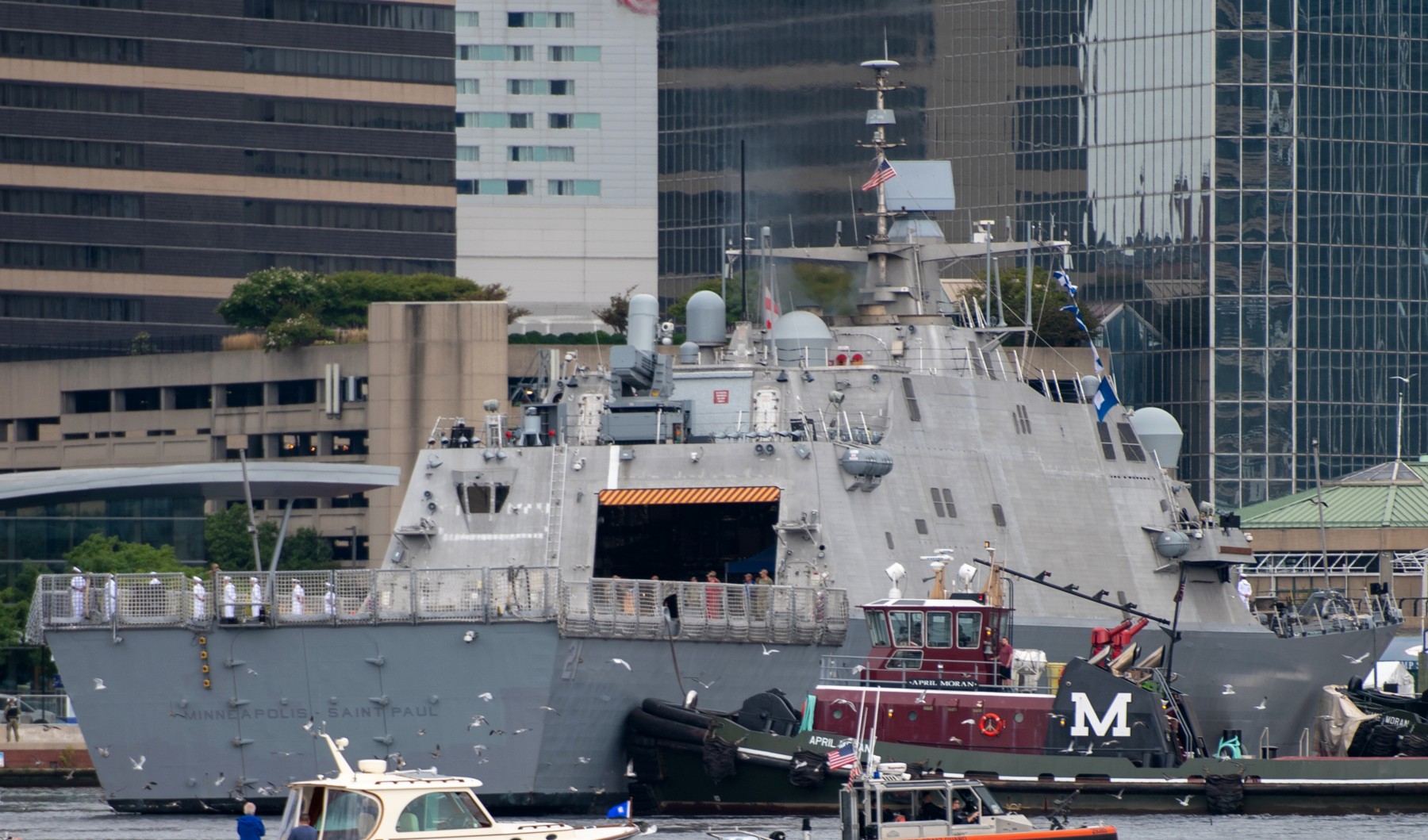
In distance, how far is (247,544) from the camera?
78250mm

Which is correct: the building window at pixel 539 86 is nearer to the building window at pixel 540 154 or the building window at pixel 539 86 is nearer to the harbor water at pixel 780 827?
the building window at pixel 540 154

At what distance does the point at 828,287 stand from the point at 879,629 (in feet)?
41.6

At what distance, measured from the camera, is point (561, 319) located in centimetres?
11256

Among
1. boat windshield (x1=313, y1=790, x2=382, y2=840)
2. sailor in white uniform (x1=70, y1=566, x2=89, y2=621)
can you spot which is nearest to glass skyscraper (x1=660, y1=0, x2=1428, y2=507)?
sailor in white uniform (x1=70, y1=566, x2=89, y2=621)

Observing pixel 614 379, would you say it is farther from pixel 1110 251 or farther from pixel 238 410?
pixel 1110 251

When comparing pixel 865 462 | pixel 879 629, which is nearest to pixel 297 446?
pixel 865 462

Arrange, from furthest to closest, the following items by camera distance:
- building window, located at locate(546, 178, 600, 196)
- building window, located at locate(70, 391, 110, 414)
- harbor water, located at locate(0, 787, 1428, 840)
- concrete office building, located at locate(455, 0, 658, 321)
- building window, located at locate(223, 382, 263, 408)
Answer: building window, located at locate(546, 178, 600, 196) < concrete office building, located at locate(455, 0, 658, 321) < building window, located at locate(70, 391, 110, 414) < building window, located at locate(223, 382, 263, 408) < harbor water, located at locate(0, 787, 1428, 840)

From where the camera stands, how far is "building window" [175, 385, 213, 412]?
8850 centimetres

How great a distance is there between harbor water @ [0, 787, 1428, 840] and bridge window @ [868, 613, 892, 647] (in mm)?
2687

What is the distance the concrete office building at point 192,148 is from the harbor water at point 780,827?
56.3 metres

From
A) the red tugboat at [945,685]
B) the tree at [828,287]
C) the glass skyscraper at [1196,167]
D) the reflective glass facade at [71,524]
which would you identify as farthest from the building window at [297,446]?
the red tugboat at [945,685]

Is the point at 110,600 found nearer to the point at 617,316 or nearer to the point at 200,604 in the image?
the point at 200,604

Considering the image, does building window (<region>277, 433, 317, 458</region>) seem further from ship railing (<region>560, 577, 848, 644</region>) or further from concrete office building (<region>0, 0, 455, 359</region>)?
ship railing (<region>560, 577, 848, 644</region>)

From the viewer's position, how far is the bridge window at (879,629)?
3731 centimetres
